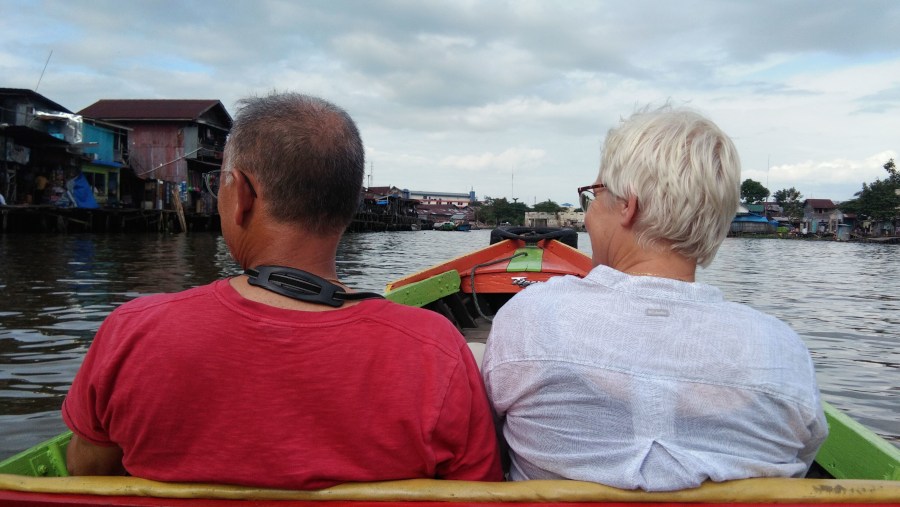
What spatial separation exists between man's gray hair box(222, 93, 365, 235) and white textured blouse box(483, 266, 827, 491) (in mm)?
453

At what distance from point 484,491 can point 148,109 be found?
126ft

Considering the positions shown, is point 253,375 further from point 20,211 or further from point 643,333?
point 20,211

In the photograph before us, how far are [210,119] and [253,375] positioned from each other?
3783 centimetres

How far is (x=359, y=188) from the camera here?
1.38 m

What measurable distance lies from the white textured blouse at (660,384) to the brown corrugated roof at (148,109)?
35.3 meters

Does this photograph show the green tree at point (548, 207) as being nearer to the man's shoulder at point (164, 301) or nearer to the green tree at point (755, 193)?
the green tree at point (755, 193)

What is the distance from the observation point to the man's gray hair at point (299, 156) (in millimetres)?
1270

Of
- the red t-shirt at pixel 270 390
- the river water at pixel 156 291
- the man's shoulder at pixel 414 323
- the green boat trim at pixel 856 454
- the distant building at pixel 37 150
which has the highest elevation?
the distant building at pixel 37 150

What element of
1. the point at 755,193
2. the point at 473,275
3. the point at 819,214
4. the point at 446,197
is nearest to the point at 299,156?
the point at 473,275

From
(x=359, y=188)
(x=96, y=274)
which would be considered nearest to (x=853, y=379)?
(x=359, y=188)

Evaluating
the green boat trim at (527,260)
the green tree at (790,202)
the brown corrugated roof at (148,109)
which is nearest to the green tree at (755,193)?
the green tree at (790,202)

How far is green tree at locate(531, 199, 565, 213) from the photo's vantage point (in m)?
107

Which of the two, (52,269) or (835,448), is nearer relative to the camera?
(835,448)

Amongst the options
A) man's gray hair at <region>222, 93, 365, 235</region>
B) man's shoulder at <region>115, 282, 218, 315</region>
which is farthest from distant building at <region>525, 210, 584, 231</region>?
man's shoulder at <region>115, 282, 218, 315</region>
